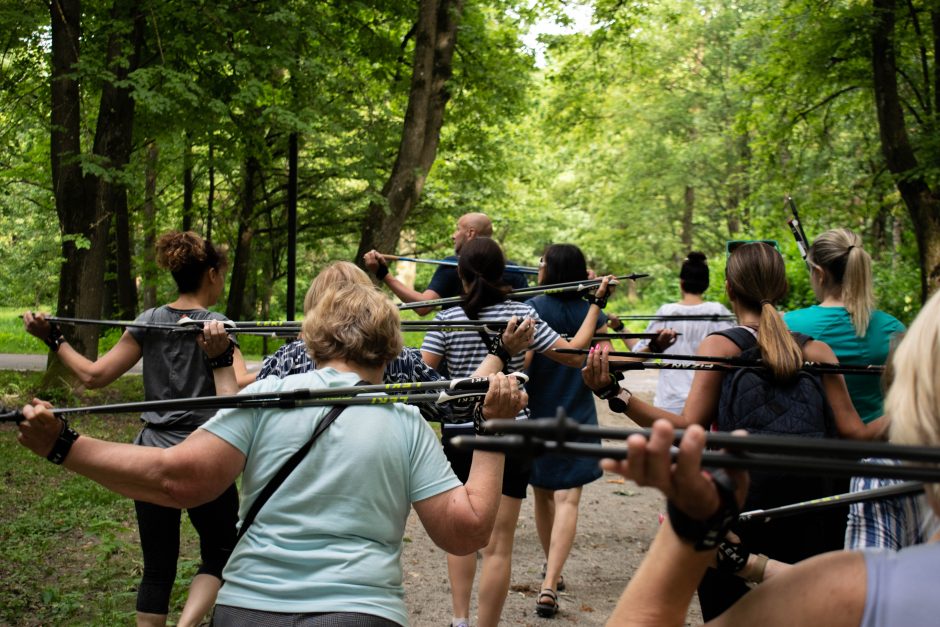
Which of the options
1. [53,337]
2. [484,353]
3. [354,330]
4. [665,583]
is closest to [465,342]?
[484,353]

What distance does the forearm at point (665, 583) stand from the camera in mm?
1569

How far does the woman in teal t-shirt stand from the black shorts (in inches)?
60.6

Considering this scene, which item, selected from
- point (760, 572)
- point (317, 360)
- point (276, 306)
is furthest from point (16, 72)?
point (276, 306)

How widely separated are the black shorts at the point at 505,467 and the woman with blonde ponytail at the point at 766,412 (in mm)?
1240

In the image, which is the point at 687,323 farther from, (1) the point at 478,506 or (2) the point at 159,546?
(1) the point at 478,506

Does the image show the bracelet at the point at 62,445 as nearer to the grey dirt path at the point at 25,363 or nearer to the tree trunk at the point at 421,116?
the tree trunk at the point at 421,116

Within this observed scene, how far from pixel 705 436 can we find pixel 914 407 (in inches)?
17.7

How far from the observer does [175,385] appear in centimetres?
446

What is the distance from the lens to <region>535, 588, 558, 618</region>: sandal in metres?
5.75

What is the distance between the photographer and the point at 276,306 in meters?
34.9

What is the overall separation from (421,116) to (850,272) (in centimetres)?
1042

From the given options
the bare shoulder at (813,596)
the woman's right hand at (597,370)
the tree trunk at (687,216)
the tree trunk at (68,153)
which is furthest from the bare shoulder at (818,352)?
the tree trunk at (687,216)

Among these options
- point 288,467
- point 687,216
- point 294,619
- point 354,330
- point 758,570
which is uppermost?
point 687,216

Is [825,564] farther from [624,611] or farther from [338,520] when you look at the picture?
[338,520]
